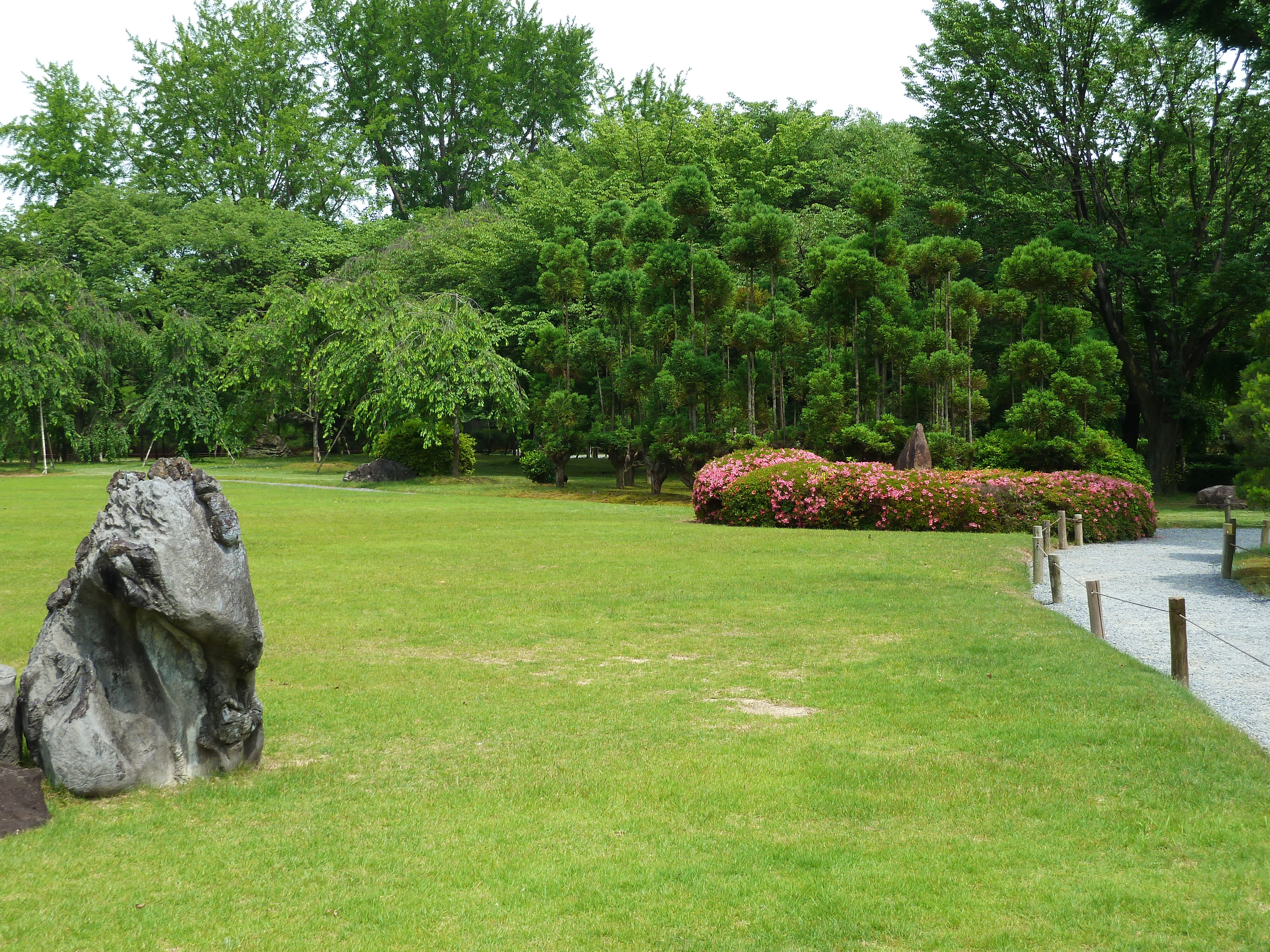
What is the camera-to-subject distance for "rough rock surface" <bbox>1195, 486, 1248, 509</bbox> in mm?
28594

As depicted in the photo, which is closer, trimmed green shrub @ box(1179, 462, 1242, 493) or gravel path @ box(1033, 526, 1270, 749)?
gravel path @ box(1033, 526, 1270, 749)

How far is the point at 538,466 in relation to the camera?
35125 millimetres

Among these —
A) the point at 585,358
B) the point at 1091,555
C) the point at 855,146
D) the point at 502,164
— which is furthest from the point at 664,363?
the point at 502,164

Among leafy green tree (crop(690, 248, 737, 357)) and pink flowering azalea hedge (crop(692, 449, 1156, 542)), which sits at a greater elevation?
leafy green tree (crop(690, 248, 737, 357))

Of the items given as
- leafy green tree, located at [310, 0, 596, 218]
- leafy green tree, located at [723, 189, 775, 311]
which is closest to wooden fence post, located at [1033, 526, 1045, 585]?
leafy green tree, located at [723, 189, 775, 311]

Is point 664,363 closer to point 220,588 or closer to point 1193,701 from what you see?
point 1193,701

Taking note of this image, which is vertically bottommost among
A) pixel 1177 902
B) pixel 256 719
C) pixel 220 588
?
pixel 1177 902

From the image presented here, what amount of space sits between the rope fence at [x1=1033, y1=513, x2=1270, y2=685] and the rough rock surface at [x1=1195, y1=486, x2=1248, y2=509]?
11.3 metres

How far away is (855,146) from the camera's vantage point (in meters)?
44.4

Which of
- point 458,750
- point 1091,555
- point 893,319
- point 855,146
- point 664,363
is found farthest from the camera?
point 855,146

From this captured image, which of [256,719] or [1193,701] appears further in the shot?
[1193,701]

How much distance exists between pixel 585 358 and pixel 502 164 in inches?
1104

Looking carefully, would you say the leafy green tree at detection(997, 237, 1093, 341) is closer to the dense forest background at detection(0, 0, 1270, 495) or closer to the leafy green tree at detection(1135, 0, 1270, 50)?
the dense forest background at detection(0, 0, 1270, 495)

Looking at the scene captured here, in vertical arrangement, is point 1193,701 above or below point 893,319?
below
